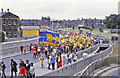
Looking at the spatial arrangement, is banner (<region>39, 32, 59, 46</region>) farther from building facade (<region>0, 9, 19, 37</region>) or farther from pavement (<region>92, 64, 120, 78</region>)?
building facade (<region>0, 9, 19, 37</region>)

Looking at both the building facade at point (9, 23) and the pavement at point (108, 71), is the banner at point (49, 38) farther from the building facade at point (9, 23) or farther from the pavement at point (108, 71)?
the building facade at point (9, 23)

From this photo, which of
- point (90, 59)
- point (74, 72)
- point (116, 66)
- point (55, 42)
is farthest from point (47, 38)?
point (116, 66)

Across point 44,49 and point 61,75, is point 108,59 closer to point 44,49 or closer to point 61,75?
point 44,49

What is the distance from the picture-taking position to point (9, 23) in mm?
65250

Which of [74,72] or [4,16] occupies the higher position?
[4,16]

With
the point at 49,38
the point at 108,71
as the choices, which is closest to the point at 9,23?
the point at 49,38

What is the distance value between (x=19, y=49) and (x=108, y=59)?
13.1 m

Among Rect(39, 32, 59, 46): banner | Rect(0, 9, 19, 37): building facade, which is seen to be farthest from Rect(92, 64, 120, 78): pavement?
Rect(0, 9, 19, 37): building facade

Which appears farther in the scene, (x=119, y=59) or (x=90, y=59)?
(x=119, y=59)

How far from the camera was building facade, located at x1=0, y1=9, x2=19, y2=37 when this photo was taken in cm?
6346

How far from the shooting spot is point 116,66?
25953 mm

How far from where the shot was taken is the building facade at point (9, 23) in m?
63.5

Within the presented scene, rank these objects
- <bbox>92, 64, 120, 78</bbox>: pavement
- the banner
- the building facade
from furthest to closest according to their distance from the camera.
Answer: the building facade
the banner
<bbox>92, 64, 120, 78</bbox>: pavement

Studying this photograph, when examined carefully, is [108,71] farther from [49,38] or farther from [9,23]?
[9,23]
